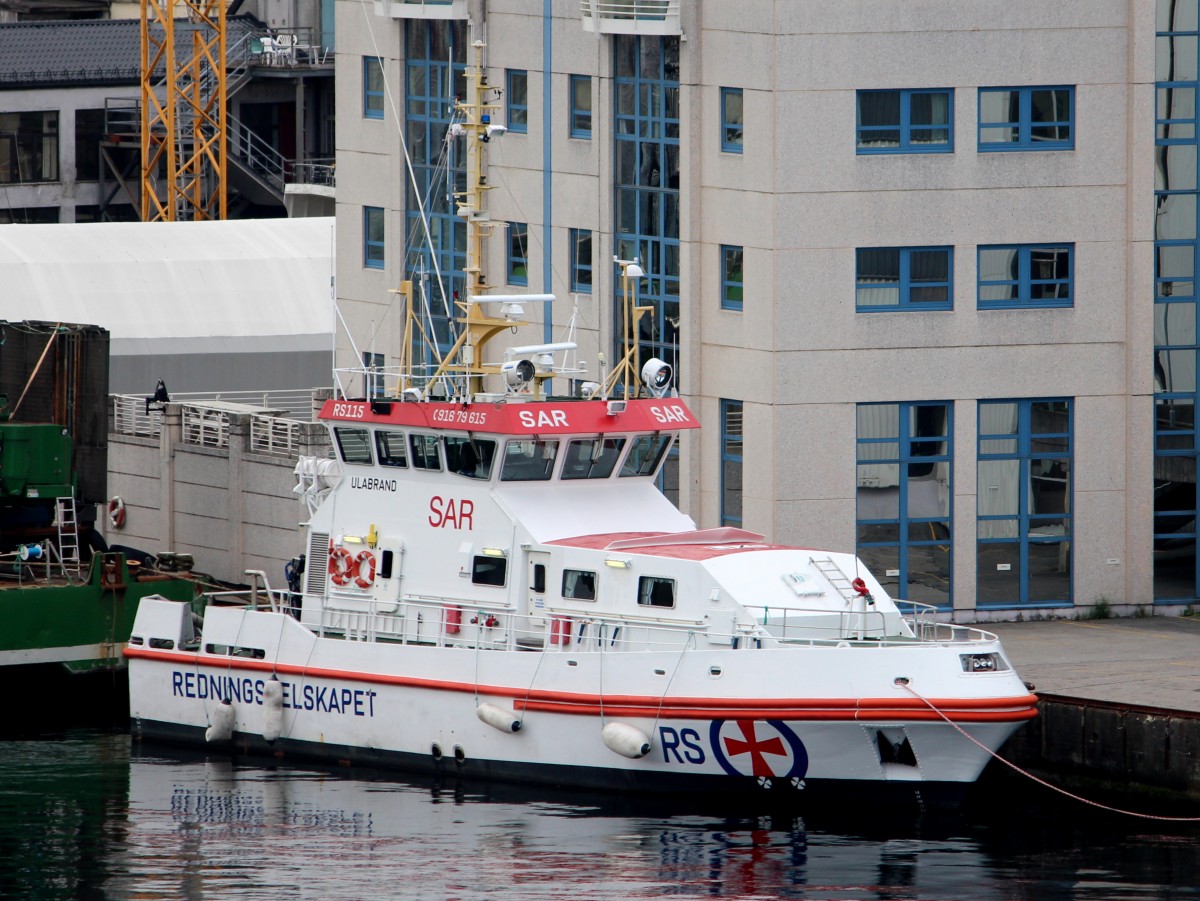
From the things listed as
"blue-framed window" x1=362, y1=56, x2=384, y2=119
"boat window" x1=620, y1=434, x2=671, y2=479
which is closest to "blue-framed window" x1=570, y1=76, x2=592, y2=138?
"blue-framed window" x1=362, y1=56, x2=384, y2=119

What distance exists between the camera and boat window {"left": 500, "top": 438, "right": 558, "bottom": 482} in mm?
29078

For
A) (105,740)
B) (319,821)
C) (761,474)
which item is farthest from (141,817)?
(761,474)

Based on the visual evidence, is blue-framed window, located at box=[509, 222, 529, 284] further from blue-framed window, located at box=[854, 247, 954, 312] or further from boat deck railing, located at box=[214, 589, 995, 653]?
boat deck railing, located at box=[214, 589, 995, 653]

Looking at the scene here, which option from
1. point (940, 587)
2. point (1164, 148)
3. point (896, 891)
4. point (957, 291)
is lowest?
point (896, 891)

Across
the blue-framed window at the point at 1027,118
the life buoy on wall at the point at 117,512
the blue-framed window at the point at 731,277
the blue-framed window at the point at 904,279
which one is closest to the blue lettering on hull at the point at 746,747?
the blue-framed window at the point at 904,279

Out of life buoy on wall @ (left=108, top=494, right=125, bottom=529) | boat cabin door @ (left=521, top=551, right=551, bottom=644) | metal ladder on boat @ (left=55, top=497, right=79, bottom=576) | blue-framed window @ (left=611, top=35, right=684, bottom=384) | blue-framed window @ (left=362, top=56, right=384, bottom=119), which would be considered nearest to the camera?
boat cabin door @ (left=521, top=551, right=551, bottom=644)

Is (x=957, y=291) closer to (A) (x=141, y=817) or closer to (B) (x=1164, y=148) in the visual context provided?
(B) (x=1164, y=148)

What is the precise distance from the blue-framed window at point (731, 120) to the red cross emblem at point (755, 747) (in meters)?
11.7

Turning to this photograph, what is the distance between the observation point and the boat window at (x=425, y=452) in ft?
97.1

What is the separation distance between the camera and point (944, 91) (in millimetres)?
34625

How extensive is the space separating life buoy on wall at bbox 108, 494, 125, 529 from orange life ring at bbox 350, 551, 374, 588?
1562cm

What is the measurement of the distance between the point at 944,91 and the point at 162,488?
16981 mm

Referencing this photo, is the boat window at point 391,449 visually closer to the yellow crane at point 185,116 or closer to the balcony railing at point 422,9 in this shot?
the balcony railing at point 422,9

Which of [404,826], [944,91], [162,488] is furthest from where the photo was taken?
[162,488]
